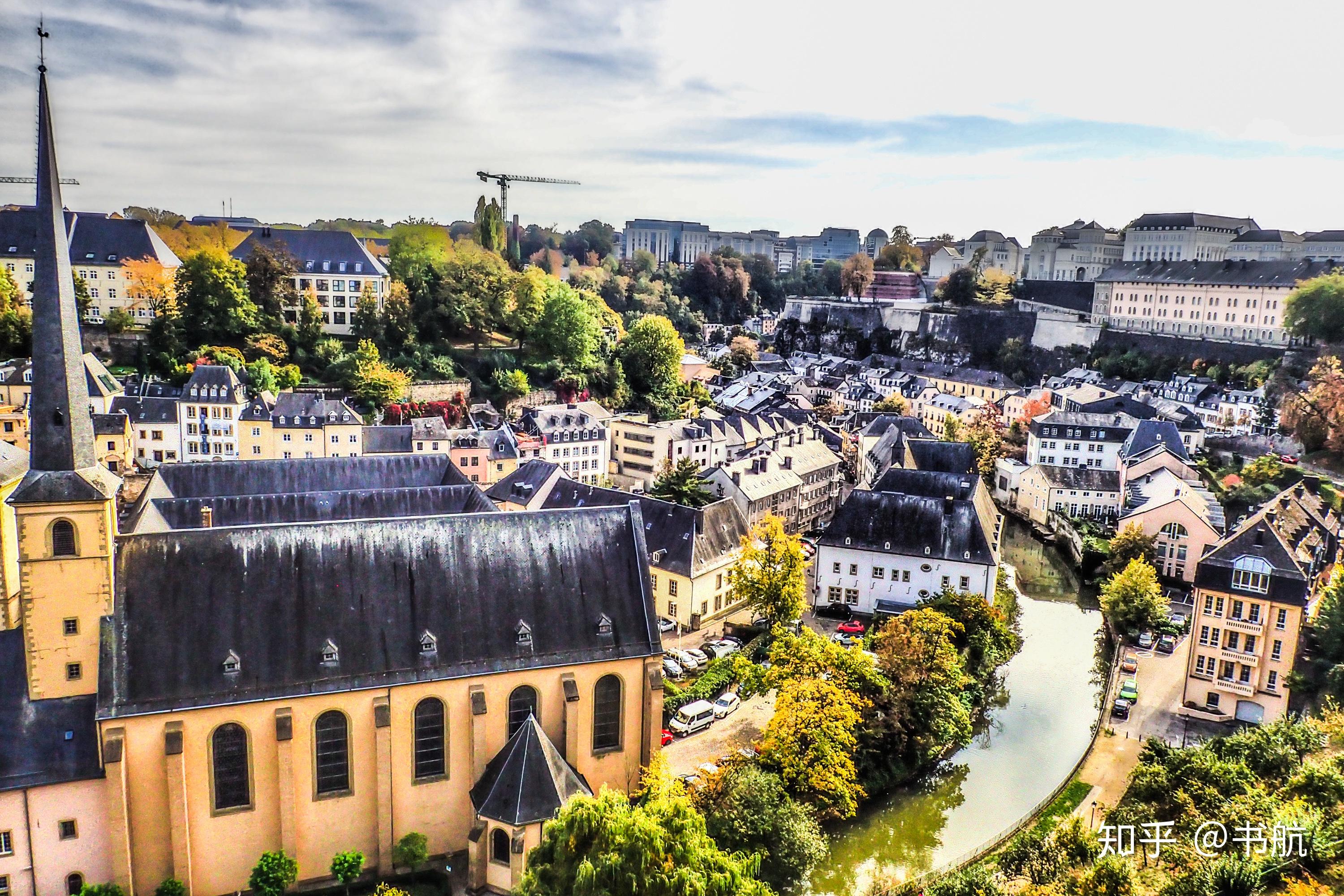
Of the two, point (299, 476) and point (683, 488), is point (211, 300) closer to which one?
point (299, 476)

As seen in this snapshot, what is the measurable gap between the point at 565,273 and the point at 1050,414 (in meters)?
70.3

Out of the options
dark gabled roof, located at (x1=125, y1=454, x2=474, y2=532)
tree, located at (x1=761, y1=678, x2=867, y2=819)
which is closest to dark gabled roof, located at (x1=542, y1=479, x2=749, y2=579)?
dark gabled roof, located at (x1=125, y1=454, x2=474, y2=532)

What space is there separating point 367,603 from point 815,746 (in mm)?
13214

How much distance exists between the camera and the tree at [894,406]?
87.7 meters

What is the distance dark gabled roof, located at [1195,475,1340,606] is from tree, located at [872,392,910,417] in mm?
45140

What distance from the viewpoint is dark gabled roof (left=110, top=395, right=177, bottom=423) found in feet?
Answer: 191

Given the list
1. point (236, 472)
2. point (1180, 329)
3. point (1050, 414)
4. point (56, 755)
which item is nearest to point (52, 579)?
point (56, 755)

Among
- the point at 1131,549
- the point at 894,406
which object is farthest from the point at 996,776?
the point at 894,406

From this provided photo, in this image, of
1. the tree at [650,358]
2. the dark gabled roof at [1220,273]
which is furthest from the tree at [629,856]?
the dark gabled roof at [1220,273]

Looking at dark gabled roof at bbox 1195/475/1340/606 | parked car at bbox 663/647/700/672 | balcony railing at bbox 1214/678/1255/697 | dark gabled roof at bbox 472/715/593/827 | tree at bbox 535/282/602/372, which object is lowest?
parked car at bbox 663/647/700/672

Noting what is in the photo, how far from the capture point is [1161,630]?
134ft

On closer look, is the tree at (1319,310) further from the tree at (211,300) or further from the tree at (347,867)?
the tree at (211,300)

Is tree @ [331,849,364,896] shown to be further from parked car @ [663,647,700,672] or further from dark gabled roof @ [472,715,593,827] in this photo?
parked car @ [663,647,700,672]

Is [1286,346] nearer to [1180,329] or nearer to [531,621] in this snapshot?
[1180,329]
